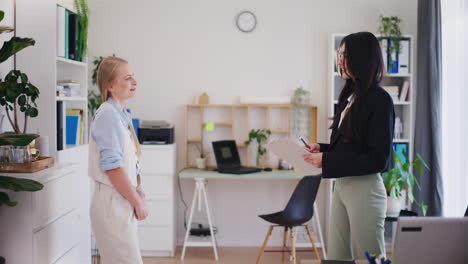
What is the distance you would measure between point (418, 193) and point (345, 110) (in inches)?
106

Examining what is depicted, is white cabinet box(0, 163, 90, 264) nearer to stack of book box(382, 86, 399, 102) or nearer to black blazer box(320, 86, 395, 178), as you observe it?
black blazer box(320, 86, 395, 178)

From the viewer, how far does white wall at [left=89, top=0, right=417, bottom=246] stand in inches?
209

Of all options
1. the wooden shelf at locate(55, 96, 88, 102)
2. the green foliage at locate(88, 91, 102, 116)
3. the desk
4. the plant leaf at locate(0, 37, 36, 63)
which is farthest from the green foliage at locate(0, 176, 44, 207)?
the green foliage at locate(88, 91, 102, 116)

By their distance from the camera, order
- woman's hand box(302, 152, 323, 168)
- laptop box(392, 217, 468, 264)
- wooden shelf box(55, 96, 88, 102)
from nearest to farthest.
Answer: laptop box(392, 217, 468, 264), woman's hand box(302, 152, 323, 168), wooden shelf box(55, 96, 88, 102)

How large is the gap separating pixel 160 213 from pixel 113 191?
99.2 inches

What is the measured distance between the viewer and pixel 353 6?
5301mm

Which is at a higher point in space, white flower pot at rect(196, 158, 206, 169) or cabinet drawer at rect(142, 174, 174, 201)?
white flower pot at rect(196, 158, 206, 169)

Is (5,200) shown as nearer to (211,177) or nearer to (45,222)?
(45,222)

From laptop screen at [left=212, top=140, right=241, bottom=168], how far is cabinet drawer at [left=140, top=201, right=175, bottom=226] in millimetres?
619

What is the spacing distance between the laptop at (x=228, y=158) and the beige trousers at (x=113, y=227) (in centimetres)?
247

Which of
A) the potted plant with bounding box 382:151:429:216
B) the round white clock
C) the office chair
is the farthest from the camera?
the round white clock

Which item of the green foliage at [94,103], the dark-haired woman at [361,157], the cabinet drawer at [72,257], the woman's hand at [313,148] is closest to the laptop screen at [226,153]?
the green foliage at [94,103]

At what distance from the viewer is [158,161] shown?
4941mm

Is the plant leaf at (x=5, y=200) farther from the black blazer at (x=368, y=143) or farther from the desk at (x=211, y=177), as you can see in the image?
the desk at (x=211, y=177)
